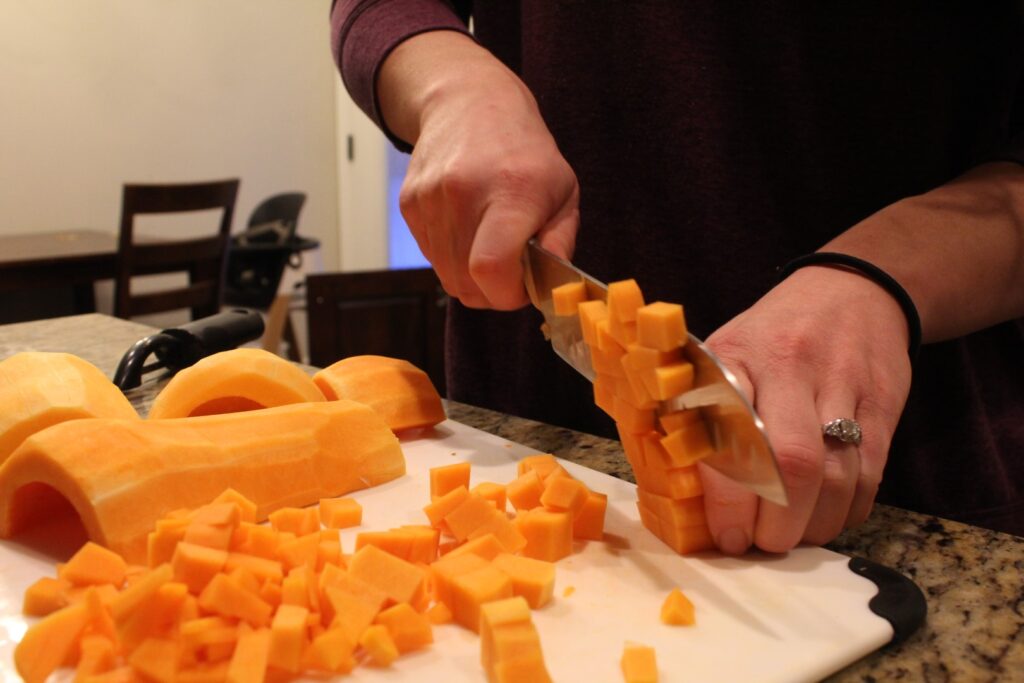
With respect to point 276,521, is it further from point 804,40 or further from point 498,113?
point 804,40

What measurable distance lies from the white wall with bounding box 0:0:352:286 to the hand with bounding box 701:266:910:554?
4.86 metres

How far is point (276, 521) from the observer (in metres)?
0.84

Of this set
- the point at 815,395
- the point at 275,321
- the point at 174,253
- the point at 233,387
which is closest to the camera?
the point at 815,395

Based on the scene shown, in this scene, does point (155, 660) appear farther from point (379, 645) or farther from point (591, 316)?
point (591, 316)

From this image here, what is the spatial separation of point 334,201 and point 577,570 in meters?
5.57

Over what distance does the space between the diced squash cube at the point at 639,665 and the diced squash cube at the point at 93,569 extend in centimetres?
45

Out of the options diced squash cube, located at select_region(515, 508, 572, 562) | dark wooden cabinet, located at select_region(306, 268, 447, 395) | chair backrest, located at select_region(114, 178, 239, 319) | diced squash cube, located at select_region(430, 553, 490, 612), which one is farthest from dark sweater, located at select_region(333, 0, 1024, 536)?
chair backrest, located at select_region(114, 178, 239, 319)

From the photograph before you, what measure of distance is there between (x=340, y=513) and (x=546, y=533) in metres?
0.23

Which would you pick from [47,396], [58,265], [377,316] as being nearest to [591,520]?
[47,396]

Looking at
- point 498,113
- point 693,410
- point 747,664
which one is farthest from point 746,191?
point 747,664

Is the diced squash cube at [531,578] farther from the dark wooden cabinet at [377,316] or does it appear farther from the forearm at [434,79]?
the dark wooden cabinet at [377,316]

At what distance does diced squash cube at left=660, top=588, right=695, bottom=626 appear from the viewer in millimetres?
732

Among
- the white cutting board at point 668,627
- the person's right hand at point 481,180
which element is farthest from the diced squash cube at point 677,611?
the person's right hand at point 481,180

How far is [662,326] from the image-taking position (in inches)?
28.5
